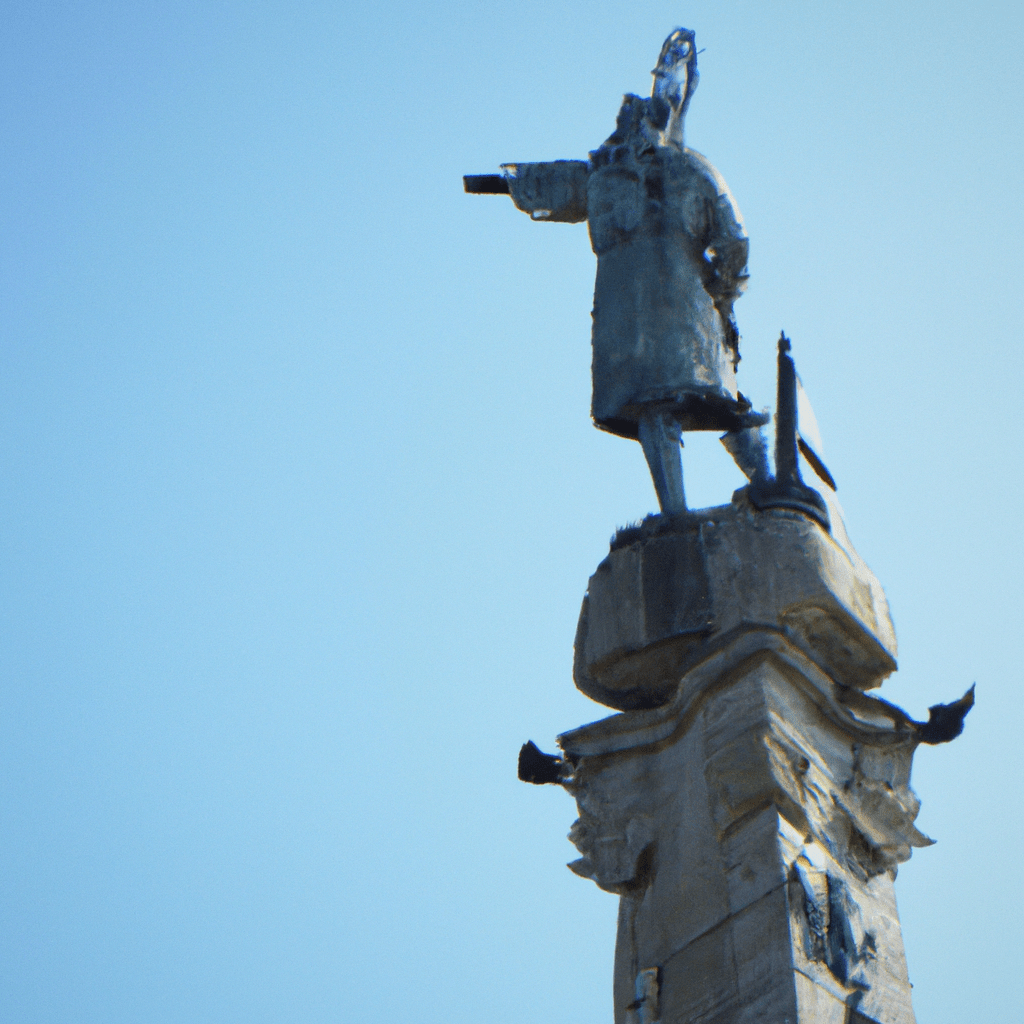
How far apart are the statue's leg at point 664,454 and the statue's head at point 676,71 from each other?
180 cm

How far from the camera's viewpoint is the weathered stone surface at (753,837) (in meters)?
5.67

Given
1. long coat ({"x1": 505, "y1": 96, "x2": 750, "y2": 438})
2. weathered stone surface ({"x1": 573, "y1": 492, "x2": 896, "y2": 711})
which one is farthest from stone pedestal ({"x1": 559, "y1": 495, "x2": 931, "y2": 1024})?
long coat ({"x1": 505, "y1": 96, "x2": 750, "y2": 438})

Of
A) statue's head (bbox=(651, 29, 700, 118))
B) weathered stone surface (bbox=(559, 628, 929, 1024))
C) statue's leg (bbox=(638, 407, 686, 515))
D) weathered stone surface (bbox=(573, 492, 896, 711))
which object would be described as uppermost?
statue's head (bbox=(651, 29, 700, 118))

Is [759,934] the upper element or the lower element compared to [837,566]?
lower

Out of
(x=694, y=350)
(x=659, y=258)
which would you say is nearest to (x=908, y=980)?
(x=694, y=350)

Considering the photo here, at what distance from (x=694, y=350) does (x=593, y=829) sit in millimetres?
2161

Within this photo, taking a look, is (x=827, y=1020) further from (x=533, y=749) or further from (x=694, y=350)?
(x=694, y=350)

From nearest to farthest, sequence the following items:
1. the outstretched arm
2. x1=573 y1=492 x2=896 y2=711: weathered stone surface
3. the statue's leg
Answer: x1=573 y1=492 x2=896 y2=711: weathered stone surface, the statue's leg, the outstretched arm

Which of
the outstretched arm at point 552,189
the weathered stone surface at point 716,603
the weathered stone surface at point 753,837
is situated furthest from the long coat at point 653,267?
the weathered stone surface at point 753,837

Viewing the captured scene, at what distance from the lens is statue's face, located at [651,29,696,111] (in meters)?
8.50

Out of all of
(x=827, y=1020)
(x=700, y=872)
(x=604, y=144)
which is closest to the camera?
(x=827, y=1020)

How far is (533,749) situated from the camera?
264 inches

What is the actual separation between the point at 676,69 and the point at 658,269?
1393mm

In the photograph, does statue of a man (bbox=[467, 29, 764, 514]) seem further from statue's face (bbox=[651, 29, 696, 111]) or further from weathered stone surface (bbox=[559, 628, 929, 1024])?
weathered stone surface (bbox=[559, 628, 929, 1024])
